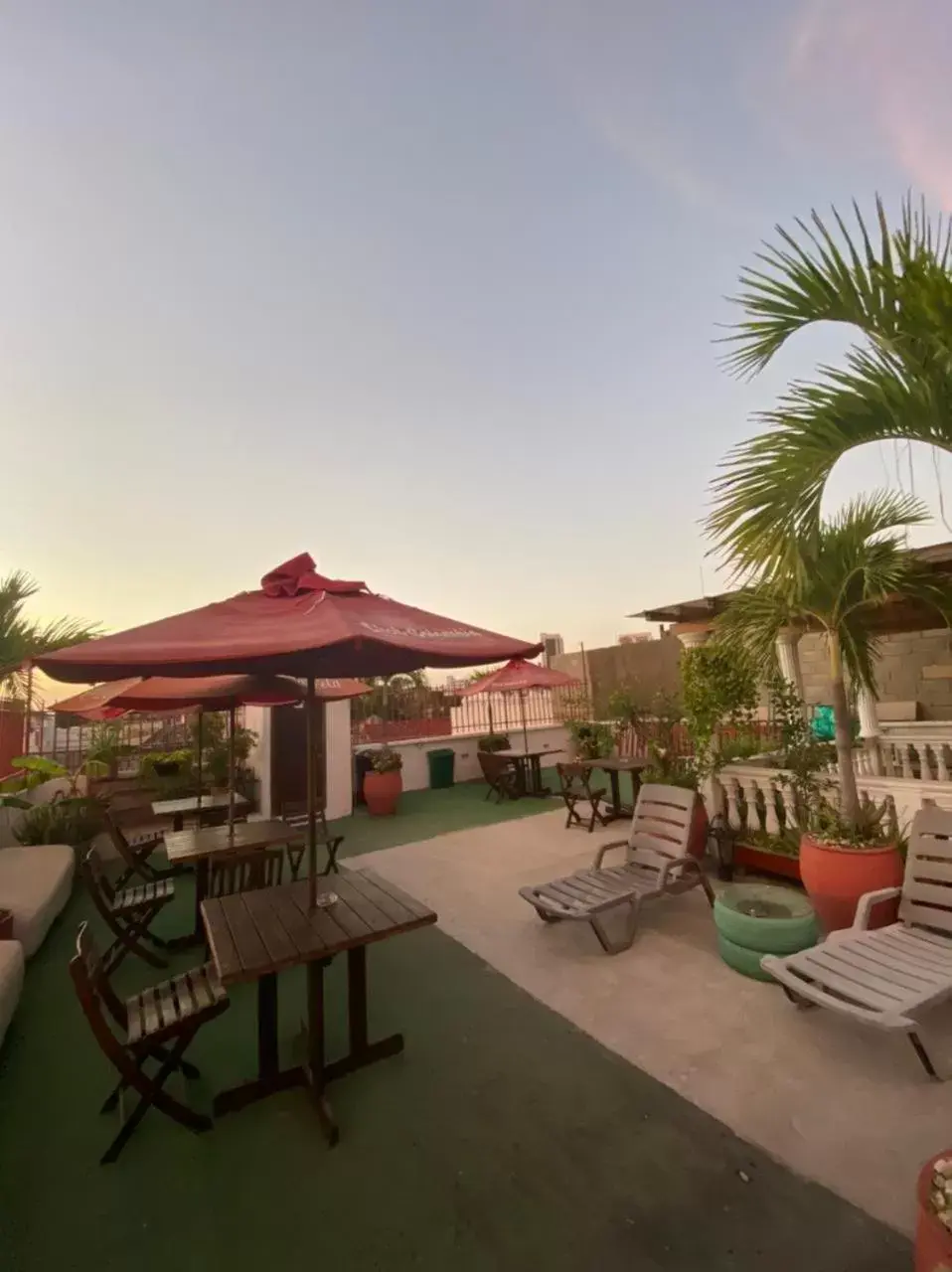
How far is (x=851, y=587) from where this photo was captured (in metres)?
4.23

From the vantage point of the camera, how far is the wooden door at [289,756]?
354 inches

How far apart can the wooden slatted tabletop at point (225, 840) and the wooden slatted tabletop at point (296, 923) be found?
1358 millimetres

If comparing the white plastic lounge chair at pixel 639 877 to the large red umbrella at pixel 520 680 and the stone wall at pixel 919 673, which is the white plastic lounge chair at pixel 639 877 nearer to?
the large red umbrella at pixel 520 680

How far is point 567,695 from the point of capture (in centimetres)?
1581

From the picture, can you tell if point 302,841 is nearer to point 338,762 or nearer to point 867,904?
point 338,762

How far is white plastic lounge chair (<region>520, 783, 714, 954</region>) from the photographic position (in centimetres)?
388

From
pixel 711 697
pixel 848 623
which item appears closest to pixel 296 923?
pixel 711 697

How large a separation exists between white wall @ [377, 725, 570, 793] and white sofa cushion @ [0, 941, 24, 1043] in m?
8.05

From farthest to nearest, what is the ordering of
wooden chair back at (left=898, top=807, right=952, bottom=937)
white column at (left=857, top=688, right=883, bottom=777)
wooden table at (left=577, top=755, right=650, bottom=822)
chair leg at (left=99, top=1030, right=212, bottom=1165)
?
1. wooden table at (left=577, top=755, right=650, bottom=822)
2. white column at (left=857, top=688, right=883, bottom=777)
3. wooden chair back at (left=898, top=807, right=952, bottom=937)
4. chair leg at (left=99, top=1030, right=212, bottom=1165)

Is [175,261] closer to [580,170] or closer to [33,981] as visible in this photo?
[580,170]

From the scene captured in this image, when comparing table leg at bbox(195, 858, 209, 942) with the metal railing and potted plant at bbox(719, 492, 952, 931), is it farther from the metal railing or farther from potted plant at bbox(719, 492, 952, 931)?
the metal railing

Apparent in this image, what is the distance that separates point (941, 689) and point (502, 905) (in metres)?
7.89

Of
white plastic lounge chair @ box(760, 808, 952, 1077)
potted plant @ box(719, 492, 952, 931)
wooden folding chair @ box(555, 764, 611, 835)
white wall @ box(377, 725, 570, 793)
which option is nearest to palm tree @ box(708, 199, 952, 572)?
potted plant @ box(719, 492, 952, 931)

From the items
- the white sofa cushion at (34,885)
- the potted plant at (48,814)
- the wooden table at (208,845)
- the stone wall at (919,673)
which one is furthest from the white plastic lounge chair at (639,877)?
the potted plant at (48,814)
